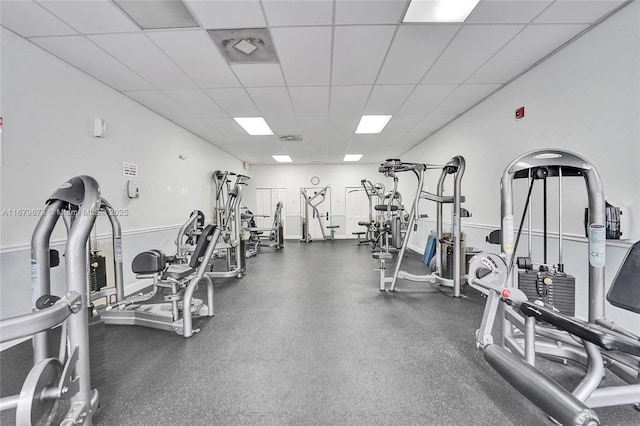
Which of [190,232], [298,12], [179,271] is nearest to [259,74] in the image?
[298,12]

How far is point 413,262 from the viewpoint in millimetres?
5270

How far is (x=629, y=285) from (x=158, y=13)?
11.5 ft

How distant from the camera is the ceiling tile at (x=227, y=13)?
1964mm

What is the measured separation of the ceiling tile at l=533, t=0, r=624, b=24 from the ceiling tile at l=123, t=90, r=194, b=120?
163 inches

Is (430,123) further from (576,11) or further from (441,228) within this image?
(576,11)

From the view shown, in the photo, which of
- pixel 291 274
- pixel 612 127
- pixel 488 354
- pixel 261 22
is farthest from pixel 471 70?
pixel 291 274

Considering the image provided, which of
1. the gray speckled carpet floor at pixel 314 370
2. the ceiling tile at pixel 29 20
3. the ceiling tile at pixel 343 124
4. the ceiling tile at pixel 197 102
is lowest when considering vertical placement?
the gray speckled carpet floor at pixel 314 370

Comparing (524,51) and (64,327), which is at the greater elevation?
(524,51)

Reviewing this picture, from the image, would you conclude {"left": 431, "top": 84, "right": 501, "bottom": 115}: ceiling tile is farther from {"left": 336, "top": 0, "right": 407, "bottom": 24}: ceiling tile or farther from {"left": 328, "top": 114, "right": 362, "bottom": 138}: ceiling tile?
{"left": 336, "top": 0, "right": 407, "bottom": 24}: ceiling tile

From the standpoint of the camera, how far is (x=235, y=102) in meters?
3.76

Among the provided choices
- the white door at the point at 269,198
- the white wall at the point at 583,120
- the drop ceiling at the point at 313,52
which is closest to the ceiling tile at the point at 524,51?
the drop ceiling at the point at 313,52

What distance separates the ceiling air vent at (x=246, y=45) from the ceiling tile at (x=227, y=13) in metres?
0.08

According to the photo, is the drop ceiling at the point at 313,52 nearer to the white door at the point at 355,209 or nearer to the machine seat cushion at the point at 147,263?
the machine seat cushion at the point at 147,263

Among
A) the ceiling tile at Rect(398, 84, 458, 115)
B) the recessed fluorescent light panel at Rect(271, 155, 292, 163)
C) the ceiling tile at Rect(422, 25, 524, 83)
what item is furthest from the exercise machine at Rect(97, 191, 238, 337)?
the recessed fluorescent light panel at Rect(271, 155, 292, 163)
